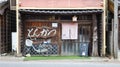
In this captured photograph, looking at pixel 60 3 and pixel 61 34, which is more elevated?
pixel 60 3

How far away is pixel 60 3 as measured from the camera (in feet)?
71.4

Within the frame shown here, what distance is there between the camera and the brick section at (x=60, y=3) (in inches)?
854

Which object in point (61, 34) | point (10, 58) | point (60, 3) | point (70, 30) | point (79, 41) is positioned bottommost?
point (10, 58)

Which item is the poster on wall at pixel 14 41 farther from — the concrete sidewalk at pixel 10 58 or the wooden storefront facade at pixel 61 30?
the concrete sidewalk at pixel 10 58

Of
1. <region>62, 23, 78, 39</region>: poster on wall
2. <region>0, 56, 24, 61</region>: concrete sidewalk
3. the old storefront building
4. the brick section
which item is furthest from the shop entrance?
<region>0, 56, 24, 61</region>: concrete sidewalk

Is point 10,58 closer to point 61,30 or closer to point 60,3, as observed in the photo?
point 61,30

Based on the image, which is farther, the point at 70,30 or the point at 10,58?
the point at 70,30

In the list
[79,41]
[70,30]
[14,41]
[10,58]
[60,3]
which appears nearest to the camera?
[10,58]

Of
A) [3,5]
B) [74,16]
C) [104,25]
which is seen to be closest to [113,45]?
[104,25]

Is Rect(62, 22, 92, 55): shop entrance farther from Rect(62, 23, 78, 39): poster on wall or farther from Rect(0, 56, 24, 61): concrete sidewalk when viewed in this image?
Rect(0, 56, 24, 61): concrete sidewalk

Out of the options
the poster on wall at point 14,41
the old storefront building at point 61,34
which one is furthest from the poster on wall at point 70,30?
the poster on wall at point 14,41

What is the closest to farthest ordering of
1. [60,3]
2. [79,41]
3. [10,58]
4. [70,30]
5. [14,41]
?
[10,58], [60,3], [70,30], [79,41], [14,41]

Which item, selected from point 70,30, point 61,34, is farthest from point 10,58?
point 70,30

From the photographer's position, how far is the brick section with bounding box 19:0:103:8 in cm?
2170
